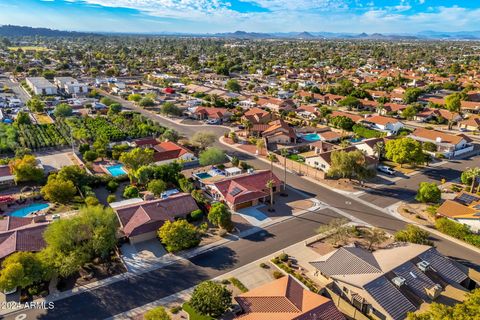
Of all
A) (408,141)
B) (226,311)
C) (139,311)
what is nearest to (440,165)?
(408,141)

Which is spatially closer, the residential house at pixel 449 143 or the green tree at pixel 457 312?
the green tree at pixel 457 312

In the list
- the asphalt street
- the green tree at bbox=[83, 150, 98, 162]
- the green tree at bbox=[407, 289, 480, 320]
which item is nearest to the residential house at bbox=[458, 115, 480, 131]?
the asphalt street

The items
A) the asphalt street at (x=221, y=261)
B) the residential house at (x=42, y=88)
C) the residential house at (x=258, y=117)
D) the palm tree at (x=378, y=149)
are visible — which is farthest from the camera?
the residential house at (x=42, y=88)

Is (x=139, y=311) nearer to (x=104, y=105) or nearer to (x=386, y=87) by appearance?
(x=104, y=105)

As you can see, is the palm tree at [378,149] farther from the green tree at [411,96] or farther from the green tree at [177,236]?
the green tree at [411,96]

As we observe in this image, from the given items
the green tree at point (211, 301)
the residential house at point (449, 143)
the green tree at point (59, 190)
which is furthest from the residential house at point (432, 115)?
the green tree at point (59, 190)

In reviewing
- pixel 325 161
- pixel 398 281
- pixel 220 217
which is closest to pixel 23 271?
pixel 220 217

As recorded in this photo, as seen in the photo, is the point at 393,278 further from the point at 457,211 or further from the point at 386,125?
the point at 386,125

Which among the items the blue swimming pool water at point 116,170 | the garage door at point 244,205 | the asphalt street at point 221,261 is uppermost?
the blue swimming pool water at point 116,170
